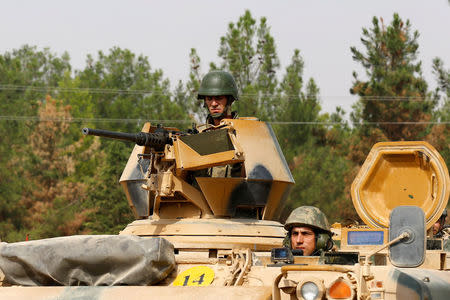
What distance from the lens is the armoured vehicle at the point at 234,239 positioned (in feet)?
24.7

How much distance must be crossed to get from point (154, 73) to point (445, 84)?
2495 centimetres

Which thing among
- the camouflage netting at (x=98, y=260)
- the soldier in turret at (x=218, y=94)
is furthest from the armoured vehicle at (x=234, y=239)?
the soldier in turret at (x=218, y=94)

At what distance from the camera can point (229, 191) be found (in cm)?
1103

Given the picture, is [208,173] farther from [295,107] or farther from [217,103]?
[295,107]

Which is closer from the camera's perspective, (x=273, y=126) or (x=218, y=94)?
(x=218, y=94)

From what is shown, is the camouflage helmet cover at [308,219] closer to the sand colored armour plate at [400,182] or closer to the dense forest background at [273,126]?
the sand colored armour plate at [400,182]

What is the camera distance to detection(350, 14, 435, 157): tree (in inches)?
1329

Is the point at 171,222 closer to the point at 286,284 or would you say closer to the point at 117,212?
the point at 286,284

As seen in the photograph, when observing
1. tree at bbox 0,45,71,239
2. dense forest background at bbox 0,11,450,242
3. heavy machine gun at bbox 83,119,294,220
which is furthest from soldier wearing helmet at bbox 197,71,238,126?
tree at bbox 0,45,71,239

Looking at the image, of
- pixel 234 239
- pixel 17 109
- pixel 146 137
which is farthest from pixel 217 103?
pixel 17 109

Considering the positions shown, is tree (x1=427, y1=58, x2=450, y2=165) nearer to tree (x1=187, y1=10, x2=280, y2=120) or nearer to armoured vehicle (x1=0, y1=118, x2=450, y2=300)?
tree (x1=187, y1=10, x2=280, y2=120)

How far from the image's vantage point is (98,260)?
839 cm

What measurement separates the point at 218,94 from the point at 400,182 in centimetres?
276

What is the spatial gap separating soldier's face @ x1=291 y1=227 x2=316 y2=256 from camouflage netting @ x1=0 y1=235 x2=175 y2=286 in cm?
169
